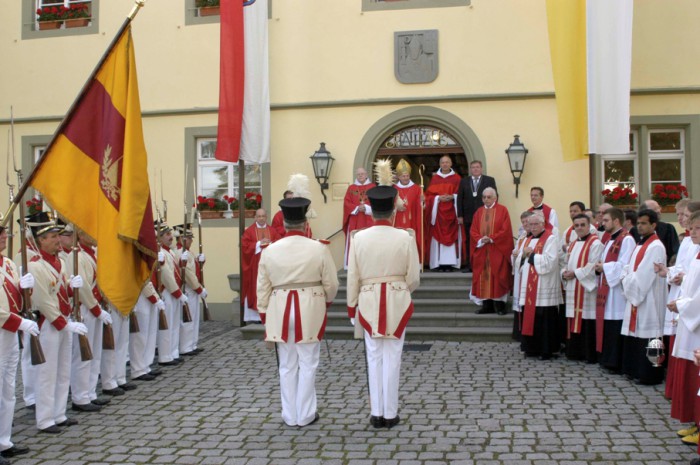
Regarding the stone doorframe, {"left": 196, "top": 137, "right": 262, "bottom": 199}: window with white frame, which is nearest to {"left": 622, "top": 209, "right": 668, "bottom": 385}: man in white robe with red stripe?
the stone doorframe

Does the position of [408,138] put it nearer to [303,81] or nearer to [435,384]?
[303,81]

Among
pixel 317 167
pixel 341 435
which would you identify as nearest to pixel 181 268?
pixel 317 167

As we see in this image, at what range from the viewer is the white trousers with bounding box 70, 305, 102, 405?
7.50 meters

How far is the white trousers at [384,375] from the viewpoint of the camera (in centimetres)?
661

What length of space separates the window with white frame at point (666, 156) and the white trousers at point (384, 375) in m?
8.22

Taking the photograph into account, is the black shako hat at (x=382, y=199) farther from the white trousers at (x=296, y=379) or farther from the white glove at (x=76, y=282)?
the white glove at (x=76, y=282)

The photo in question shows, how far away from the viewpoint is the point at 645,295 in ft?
26.2

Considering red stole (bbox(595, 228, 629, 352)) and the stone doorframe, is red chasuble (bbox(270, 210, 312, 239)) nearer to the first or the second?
the stone doorframe

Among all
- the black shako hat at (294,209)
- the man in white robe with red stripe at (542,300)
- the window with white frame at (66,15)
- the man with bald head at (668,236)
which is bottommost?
the man in white robe with red stripe at (542,300)

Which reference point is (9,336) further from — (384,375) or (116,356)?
(384,375)

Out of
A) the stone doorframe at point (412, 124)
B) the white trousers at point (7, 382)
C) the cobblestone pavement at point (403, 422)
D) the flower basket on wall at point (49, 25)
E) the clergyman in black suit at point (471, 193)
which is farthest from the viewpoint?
the flower basket on wall at point (49, 25)

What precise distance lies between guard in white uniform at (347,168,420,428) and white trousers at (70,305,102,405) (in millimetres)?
2825

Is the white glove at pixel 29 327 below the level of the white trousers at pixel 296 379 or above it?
above

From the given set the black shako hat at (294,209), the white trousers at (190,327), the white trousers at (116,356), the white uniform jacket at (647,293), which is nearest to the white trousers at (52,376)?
the white trousers at (116,356)
